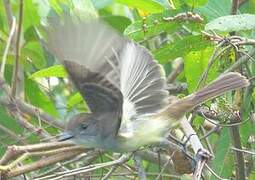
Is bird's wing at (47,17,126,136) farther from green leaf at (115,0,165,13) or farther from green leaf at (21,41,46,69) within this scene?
green leaf at (21,41,46,69)

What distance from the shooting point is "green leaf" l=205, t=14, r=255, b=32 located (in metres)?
2.39

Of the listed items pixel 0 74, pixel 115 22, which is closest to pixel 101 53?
pixel 0 74

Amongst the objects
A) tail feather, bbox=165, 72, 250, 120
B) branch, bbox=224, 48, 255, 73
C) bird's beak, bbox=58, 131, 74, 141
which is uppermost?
branch, bbox=224, 48, 255, 73

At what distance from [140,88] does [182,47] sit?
32cm

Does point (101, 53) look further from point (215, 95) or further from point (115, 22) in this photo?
point (115, 22)

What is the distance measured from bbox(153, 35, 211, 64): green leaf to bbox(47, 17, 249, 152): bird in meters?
0.16

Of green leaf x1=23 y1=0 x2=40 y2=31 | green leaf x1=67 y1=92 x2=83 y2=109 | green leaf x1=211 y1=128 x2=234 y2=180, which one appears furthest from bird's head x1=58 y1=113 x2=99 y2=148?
green leaf x1=23 y1=0 x2=40 y2=31

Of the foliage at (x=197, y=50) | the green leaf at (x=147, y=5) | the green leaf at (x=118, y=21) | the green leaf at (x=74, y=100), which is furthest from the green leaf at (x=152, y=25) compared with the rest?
the green leaf at (x=118, y=21)

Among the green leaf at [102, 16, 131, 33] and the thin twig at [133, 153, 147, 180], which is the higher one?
the green leaf at [102, 16, 131, 33]

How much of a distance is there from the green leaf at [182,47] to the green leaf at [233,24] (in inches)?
10.7

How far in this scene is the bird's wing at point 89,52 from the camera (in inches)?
89.0

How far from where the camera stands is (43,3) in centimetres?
363

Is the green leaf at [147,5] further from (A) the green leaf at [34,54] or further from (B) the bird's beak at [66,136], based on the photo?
(A) the green leaf at [34,54]

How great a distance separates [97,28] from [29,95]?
1331mm
